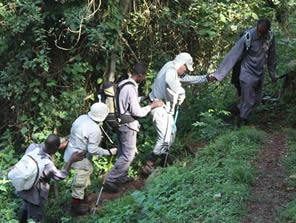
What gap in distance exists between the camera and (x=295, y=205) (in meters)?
4.61

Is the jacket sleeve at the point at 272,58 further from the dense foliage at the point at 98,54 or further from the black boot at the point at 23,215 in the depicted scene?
the black boot at the point at 23,215

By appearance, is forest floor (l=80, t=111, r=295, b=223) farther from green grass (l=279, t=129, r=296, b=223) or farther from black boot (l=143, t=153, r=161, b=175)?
black boot (l=143, t=153, r=161, b=175)

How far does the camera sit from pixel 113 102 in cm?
655

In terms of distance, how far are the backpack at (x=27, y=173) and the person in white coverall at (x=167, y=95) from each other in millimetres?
2021

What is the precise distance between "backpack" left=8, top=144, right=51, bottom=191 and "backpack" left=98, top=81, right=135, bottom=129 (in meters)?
1.27

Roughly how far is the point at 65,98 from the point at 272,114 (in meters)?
4.25

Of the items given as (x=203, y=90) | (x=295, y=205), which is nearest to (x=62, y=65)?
(x=203, y=90)

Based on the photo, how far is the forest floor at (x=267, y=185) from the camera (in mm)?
4730

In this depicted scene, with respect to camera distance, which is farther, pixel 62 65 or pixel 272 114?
pixel 62 65

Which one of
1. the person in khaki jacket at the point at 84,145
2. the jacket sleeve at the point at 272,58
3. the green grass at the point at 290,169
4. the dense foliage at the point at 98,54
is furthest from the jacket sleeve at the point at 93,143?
the jacket sleeve at the point at 272,58

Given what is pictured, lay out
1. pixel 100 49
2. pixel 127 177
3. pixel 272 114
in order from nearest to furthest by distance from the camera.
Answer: pixel 127 177 → pixel 272 114 → pixel 100 49

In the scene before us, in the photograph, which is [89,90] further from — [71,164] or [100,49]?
[71,164]

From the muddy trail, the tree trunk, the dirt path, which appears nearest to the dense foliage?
the tree trunk

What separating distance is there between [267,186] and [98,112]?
2585 millimetres
